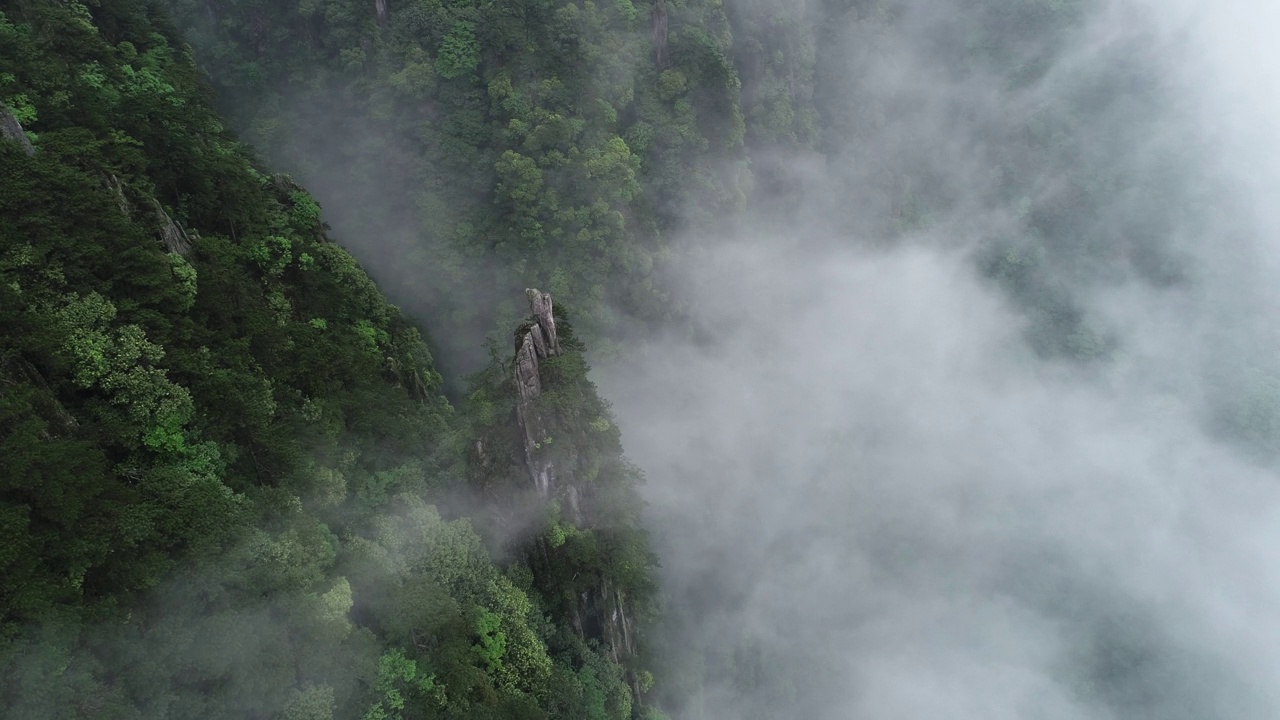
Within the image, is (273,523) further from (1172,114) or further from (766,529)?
(1172,114)

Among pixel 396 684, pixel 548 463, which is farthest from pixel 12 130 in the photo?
pixel 548 463

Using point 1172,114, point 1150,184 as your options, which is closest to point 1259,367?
point 1150,184

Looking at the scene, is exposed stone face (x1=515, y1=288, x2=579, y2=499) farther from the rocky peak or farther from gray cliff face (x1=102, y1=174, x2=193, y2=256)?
gray cliff face (x1=102, y1=174, x2=193, y2=256)

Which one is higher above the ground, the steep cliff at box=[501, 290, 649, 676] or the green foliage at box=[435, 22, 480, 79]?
the green foliage at box=[435, 22, 480, 79]

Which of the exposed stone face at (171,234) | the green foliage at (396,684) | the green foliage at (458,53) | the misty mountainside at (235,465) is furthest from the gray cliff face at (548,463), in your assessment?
the green foliage at (458,53)

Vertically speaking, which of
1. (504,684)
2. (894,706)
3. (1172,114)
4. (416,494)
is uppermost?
(1172,114)

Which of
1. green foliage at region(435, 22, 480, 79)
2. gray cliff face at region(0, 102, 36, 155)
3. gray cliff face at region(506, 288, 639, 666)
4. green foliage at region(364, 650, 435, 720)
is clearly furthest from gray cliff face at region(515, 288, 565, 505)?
green foliage at region(435, 22, 480, 79)
